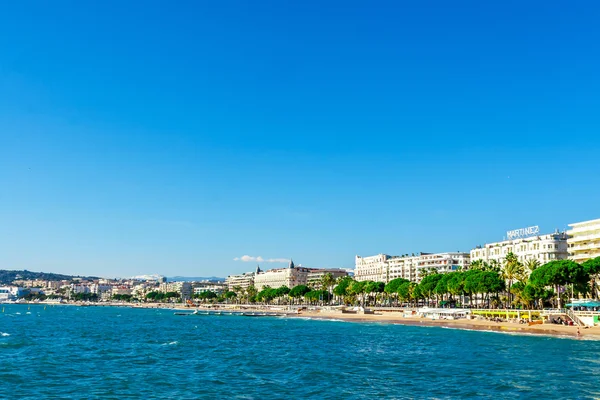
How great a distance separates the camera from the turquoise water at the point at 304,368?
134 feet

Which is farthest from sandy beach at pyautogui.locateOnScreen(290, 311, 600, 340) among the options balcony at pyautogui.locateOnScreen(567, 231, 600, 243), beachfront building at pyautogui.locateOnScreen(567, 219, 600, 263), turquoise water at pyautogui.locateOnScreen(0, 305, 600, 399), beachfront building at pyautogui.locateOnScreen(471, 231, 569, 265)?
beachfront building at pyautogui.locateOnScreen(471, 231, 569, 265)

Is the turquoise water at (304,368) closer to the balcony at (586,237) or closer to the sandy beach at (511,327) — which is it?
the sandy beach at (511,327)

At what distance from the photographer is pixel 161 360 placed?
192 ft

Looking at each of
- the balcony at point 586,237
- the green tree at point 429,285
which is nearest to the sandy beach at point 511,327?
the green tree at point 429,285

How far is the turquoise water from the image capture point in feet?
134

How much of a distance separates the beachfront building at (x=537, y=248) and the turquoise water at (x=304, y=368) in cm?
6949

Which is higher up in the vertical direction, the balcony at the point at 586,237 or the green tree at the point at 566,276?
the balcony at the point at 586,237

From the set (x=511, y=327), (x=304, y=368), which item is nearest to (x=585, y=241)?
(x=511, y=327)

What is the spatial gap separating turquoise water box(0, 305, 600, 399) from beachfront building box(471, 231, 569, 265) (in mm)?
69486

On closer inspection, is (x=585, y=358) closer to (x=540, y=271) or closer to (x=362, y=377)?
(x=362, y=377)

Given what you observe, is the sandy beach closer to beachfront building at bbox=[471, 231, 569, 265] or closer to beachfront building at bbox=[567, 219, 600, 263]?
beachfront building at bbox=[567, 219, 600, 263]

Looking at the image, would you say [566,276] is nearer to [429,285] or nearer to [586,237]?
[586,237]

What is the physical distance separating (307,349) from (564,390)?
3446 centimetres

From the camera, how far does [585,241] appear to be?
130250 mm
